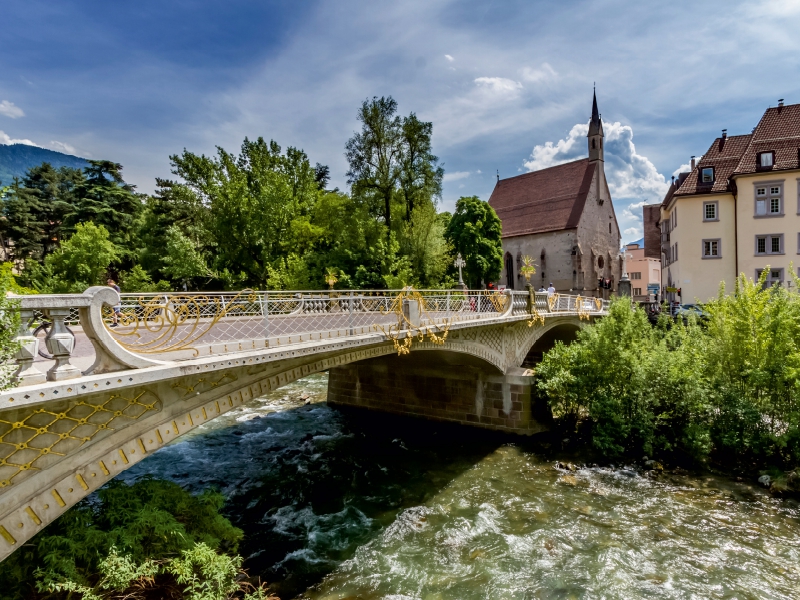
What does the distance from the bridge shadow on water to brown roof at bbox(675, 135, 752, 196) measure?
27.9 metres

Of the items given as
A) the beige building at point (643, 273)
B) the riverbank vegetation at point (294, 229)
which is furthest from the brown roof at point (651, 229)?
the riverbank vegetation at point (294, 229)

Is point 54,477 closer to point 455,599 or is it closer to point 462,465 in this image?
point 455,599

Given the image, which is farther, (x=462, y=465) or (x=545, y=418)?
(x=545, y=418)

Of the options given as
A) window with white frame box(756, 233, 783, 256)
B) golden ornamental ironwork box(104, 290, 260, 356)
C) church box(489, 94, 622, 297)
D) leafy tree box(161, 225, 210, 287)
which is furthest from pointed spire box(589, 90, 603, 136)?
golden ornamental ironwork box(104, 290, 260, 356)

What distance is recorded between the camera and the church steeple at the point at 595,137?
48938 millimetres

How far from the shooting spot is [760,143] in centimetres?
3133

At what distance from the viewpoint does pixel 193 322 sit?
7.39m

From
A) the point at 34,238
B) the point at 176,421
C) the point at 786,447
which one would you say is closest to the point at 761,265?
the point at 786,447

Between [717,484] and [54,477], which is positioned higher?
[54,477]

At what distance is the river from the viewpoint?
8281 mm

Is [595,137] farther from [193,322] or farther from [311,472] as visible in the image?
[193,322]

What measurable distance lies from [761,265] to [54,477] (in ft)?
127

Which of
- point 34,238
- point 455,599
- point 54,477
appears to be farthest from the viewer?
point 34,238

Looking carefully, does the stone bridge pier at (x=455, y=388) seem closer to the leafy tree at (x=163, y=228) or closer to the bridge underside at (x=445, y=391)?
the bridge underside at (x=445, y=391)
